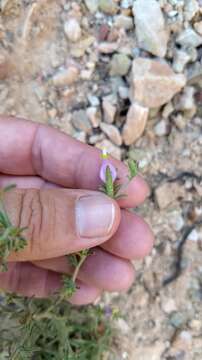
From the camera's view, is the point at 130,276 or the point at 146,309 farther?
the point at 146,309

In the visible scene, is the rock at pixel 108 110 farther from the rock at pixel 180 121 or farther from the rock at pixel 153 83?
the rock at pixel 180 121

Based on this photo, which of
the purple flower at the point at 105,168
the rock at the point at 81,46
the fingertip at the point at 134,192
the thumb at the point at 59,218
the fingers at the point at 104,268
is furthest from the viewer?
the rock at the point at 81,46

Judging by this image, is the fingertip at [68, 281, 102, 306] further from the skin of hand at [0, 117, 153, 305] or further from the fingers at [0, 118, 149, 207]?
the fingers at [0, 118, 149, 207]

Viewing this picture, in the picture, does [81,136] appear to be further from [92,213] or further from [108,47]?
[92,213]

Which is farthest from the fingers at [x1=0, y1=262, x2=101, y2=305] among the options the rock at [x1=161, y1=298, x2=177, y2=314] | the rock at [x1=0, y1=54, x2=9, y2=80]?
the rock at [x1=0, y1=54, x2=9, y2=80]

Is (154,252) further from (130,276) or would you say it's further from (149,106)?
(149,106)

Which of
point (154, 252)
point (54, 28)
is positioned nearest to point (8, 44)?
point (54, 28)

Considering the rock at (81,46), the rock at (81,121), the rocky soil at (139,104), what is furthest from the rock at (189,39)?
the rock at (81,121)
